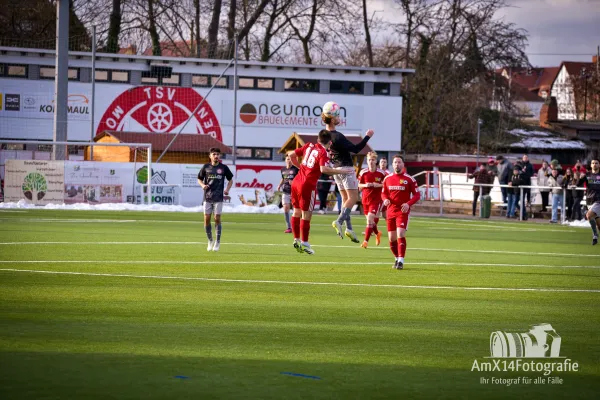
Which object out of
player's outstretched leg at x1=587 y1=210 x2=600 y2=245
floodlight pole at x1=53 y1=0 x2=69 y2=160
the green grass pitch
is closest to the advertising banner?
floodlight pole at x1=53 y1=0 x2=69 y2=160

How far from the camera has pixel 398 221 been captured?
16391 mm

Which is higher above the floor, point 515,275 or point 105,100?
point 105,100

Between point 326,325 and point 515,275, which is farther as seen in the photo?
point 515,275

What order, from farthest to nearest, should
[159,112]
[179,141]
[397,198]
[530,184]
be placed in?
[159,112], [179,141], [530,184], [397,198]

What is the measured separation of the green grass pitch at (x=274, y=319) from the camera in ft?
22.3

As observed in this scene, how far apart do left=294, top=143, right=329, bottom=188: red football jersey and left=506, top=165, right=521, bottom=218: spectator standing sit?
2253 cm

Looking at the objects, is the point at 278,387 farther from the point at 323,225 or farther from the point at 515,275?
the point at 323,225

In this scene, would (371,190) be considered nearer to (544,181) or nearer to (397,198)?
(397,198)

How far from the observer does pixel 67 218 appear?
3047cm

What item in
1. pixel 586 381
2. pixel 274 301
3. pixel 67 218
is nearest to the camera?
pixel 586 381

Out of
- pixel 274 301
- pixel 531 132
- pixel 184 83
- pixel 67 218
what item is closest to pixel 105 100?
pixel 184 83

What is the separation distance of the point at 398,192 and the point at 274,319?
24.0 ft

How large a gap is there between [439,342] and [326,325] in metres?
1.25

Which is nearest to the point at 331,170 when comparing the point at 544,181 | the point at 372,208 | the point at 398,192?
the point at 398,192
